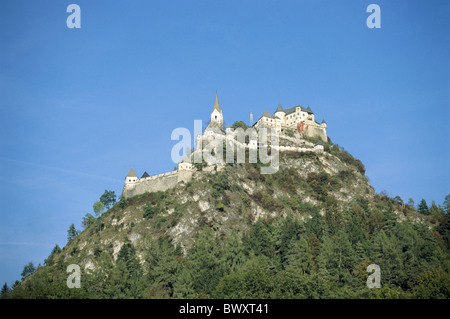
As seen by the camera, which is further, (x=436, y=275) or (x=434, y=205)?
(x=434, y=205)

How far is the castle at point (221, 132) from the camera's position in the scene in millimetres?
108750

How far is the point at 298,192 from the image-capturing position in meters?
114

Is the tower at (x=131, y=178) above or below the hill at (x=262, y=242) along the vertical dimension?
above

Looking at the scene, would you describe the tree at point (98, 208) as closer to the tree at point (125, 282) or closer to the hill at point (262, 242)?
the hill at point (262, 242)

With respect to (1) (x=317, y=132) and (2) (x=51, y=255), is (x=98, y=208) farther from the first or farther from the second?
(1) (x=317, y=132)

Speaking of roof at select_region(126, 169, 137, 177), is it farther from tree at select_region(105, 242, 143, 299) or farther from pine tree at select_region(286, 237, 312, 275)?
pine tree at select_region(286, 237, 312, 275)

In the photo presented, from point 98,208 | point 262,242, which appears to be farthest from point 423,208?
point 98,208

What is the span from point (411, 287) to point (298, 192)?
45262 millimetres

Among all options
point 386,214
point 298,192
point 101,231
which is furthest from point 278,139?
point 101,231

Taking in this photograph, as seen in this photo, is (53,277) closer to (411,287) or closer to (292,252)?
(292,252)

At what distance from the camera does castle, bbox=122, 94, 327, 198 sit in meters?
109

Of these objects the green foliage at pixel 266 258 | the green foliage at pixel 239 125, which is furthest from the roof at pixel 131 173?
the green foliage at pixel 239 125

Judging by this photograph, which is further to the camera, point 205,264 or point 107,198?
point 107,198

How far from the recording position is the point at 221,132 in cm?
12238
